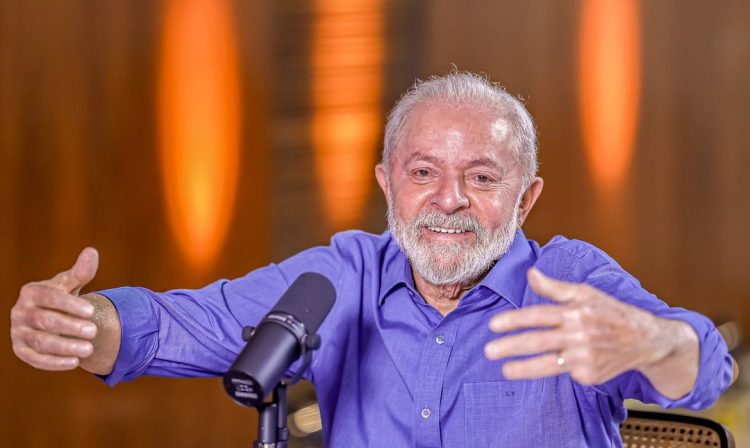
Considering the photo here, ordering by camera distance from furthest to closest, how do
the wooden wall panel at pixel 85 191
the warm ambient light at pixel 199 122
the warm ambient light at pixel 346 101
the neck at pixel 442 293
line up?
1. the warm ambient light at pixel 346 101
2. the warm ambient light at pixel 199 122
3. the wooden wall panel at pixel 85 191
4. the neck at pixel 442 293

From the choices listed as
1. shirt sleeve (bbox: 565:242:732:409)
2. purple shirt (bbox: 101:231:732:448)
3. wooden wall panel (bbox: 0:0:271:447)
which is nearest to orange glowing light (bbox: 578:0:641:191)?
wooden wall panel (bbox: 0:0:271:447)

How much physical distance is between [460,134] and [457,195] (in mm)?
140

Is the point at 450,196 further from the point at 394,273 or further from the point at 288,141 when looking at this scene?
the point at 288,141

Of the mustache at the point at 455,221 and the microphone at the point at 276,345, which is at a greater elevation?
the mustache at the point at 455,221

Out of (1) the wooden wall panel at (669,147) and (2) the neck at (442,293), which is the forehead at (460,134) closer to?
(2) the neck at (442,293)

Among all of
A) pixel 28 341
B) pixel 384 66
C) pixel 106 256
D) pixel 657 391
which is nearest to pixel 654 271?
pixel 384 66

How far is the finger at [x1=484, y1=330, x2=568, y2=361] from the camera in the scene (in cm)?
135

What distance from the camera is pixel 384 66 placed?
4660mm

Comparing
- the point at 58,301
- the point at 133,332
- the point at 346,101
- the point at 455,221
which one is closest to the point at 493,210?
the point at 455,221

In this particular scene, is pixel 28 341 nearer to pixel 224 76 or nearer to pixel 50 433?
pixel 50 433

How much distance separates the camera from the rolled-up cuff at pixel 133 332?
6.28 feet

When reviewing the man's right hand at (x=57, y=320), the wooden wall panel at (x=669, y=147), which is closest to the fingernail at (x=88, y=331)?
the man's right hand at (x=57, y=320)

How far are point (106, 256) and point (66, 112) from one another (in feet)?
1.92

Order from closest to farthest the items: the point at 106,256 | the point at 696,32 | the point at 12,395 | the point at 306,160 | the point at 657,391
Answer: the point at 657,391 → the point at 12,395 → the point at 106,256 → the point at 306,160 → the point at 696,32
